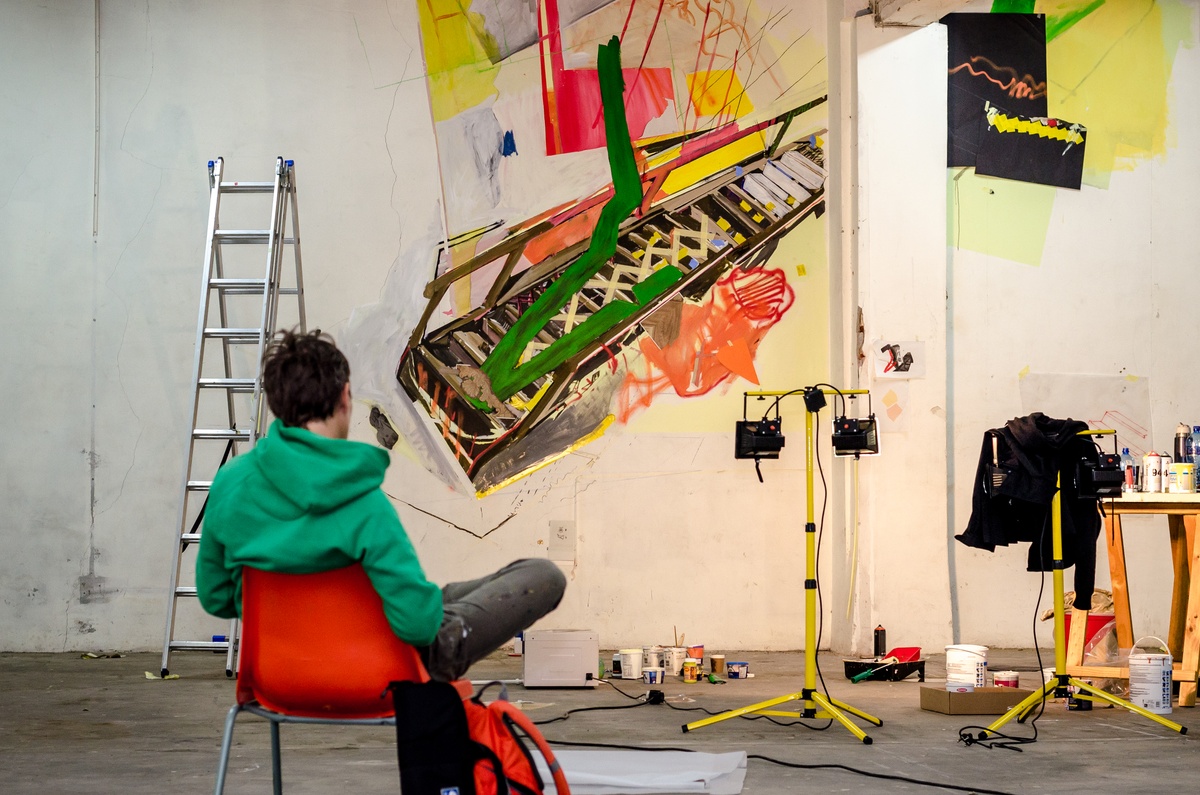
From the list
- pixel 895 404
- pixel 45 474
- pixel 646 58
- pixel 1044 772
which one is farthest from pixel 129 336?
pixel 1044 772

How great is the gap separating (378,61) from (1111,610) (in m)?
4.31

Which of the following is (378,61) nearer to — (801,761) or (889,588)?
(889,588)

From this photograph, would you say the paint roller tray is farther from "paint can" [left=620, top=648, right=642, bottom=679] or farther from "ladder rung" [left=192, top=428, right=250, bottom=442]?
"ladder rung" [left=192, top=428, right=250, bottom=442]

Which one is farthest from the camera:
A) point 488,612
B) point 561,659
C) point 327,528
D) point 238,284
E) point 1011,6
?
point 1011,6

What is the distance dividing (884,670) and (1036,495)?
4.53 feet

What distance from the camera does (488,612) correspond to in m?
2.10

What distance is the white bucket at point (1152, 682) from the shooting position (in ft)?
12.8

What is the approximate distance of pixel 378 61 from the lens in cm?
561

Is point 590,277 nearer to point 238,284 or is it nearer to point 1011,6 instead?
point 238,284

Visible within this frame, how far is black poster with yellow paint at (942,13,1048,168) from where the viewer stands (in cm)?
581

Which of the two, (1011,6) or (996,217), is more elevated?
(1011,6)

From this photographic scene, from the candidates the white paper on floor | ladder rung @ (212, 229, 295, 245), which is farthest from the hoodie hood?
ladder rung @ (212, 229, 295, 245)

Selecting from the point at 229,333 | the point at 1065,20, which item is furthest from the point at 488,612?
the point at 1065,20

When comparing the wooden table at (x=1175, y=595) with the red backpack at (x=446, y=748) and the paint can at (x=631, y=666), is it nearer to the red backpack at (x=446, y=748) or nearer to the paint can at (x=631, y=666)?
the paint can at (x=631, y=666)
